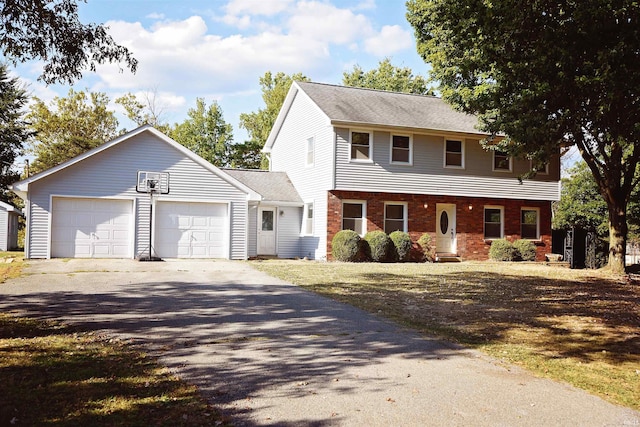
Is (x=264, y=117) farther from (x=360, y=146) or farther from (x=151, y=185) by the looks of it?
(x=151, y=185)

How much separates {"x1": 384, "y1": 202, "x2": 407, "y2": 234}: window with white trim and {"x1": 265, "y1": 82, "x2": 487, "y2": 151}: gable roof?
3279mm

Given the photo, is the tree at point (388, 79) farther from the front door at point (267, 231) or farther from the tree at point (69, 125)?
the front door at point (267, 231)

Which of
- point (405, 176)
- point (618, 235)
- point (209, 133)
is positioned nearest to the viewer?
point (618, 235)

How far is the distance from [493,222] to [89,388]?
22311mm

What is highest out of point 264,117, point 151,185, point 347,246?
point 264,117

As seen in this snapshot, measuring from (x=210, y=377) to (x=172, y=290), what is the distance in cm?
688

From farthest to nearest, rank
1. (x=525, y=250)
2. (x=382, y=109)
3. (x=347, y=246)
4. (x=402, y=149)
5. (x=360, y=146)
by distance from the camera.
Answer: (x=525, y=250), (x=382, y=109), (x=402, y=149), (x=360, y=146), (x=347, y=246)

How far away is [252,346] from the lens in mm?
6848

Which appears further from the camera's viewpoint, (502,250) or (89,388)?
(502,250)

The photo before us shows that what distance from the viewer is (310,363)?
612 centimetres

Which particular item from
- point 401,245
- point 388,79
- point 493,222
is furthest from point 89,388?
point 388,79

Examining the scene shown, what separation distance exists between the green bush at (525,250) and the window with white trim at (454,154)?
4288 mm

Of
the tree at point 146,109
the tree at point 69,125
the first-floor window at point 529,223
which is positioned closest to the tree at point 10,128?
the tree at point 69,125

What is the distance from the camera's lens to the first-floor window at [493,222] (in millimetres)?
24750
